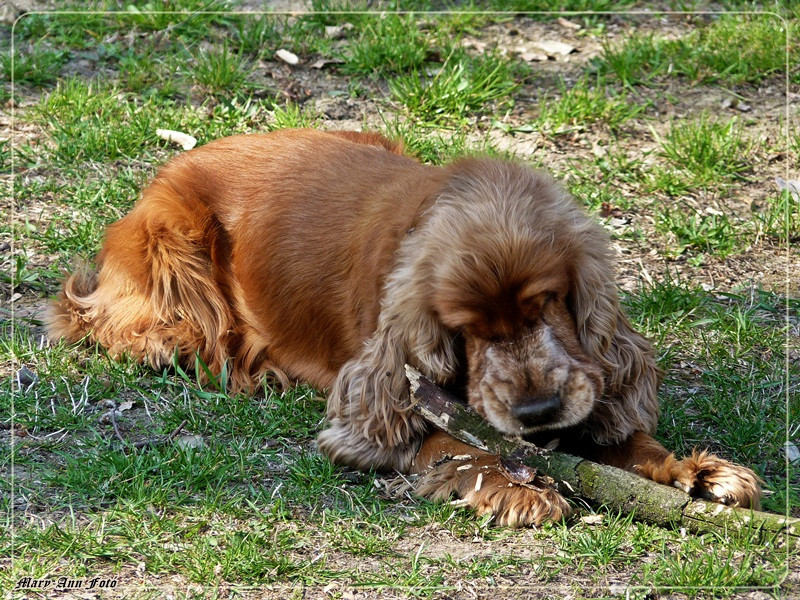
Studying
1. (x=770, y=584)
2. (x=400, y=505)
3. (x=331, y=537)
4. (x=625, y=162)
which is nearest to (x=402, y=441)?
(x=400, y=505)

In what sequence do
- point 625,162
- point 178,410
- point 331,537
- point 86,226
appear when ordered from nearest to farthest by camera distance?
point 331,537
point 178,410
point 86,226
point 625,162

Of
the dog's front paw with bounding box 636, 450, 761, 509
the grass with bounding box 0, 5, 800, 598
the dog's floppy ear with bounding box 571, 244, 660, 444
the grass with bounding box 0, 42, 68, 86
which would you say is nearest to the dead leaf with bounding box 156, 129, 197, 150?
the grass with bounding box 0, 5, 800, 598

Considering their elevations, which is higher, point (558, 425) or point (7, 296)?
point (558, 425)

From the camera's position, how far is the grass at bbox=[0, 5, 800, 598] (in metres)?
3.41

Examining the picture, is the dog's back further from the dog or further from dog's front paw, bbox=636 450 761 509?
dog's front paw, bbox=636 450 761 509

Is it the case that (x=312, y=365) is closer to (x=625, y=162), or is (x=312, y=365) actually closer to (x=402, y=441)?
(x=402, y=441)

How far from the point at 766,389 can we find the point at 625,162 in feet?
6.62

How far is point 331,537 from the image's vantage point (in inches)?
141

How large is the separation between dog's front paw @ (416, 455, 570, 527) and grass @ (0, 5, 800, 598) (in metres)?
0.06

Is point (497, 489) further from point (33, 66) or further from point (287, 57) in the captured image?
point (33, 66)

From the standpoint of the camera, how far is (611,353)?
4082 mm

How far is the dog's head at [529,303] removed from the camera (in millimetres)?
3627

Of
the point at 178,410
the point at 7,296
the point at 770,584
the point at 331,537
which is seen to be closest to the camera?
the point at 770,584

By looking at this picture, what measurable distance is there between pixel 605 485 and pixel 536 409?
0.37m
